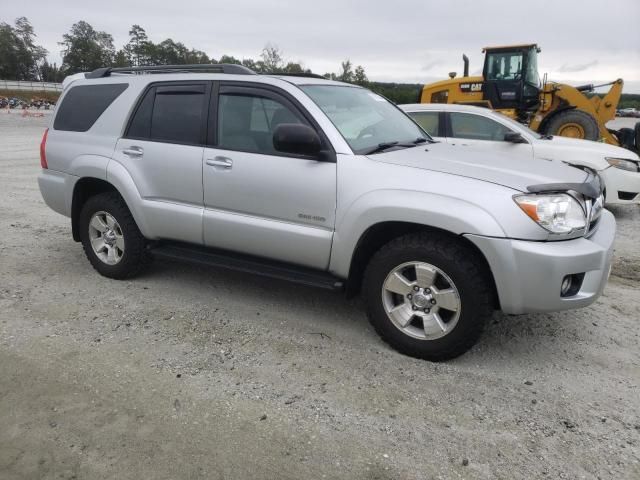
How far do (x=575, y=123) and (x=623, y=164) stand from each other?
4.60 m

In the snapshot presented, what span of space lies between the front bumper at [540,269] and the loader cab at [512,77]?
10588mm

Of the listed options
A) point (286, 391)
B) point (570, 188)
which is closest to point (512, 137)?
point (570, 188)

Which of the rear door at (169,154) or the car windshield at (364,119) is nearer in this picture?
the car windshield at (364,119)

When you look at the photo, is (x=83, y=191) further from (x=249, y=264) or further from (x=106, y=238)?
(x=249, y=264)

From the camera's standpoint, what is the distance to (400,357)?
350 centimetres

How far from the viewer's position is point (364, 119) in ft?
13.4

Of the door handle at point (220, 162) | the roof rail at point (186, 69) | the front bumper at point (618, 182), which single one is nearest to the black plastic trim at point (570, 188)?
the door handle at point (220, 162)

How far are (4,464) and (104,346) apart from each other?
118 cm

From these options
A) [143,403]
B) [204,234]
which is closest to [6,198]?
[204,234]

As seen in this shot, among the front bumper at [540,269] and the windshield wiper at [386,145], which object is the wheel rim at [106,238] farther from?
the front bumper at [540,269]

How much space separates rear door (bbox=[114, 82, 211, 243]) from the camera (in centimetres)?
418

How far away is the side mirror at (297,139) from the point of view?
3479 millimetres

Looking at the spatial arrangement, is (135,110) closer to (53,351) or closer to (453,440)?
(53,351)

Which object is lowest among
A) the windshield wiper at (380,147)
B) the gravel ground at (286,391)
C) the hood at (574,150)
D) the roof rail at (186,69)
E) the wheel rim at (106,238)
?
the gravel ground at (286,391)
